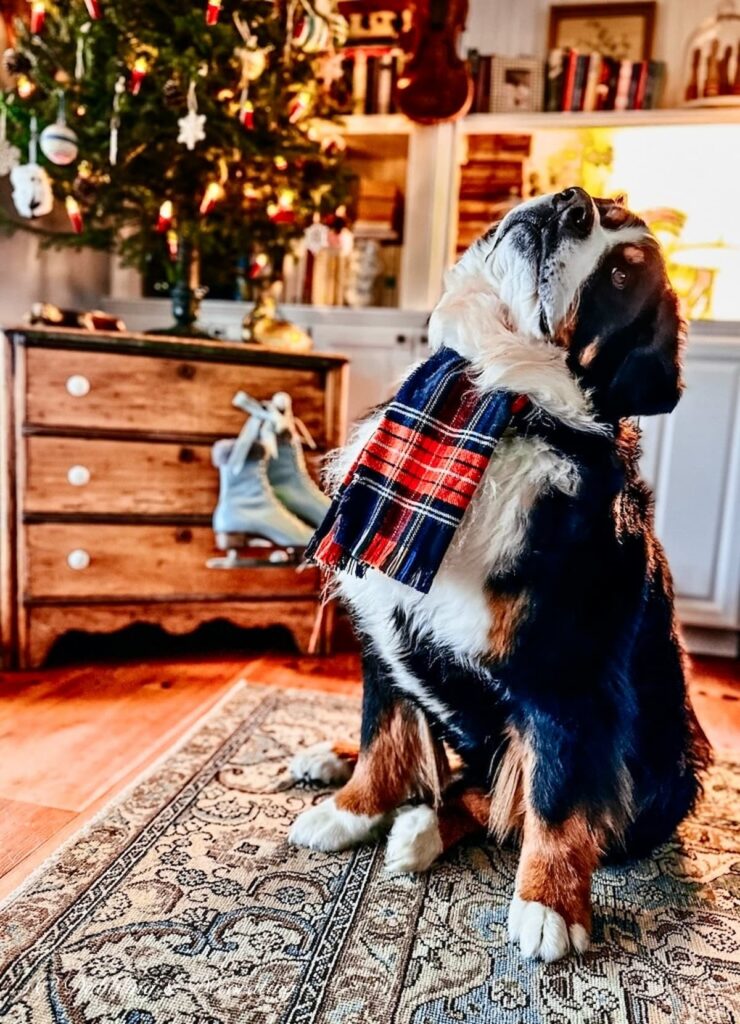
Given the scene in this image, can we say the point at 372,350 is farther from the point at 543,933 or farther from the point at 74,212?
the point at 543,933

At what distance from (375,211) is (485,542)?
6.62ft

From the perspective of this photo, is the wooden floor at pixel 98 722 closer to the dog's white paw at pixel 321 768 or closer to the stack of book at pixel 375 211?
the dog's white paw at pixel 321 768

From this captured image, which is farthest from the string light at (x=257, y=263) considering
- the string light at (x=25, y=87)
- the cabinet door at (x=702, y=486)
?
the cabinet door at (x=702, y=486)

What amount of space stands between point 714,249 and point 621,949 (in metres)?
2.20

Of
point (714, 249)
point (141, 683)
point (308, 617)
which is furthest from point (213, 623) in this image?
point (714, 249)

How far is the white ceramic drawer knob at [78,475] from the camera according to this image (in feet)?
5.90

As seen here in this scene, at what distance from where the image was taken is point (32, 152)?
1.85 m

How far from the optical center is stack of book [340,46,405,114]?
2504 mm

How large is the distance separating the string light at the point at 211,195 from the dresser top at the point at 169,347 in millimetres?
322

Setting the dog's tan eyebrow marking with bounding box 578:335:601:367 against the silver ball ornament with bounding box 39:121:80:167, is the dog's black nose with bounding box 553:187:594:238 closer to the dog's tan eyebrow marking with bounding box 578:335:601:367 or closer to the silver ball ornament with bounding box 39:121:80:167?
the dog's tan eyebrow marking with bounding box 578:335:601:367

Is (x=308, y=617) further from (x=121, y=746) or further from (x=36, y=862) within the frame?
(x=36, y=862)

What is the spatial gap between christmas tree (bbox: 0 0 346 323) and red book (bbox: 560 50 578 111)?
2.33ft

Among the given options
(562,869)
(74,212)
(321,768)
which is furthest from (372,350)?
(562,869)

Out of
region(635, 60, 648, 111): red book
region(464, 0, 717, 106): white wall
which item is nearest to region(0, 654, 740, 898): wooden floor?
region(635, 60, 648, 111): red book
